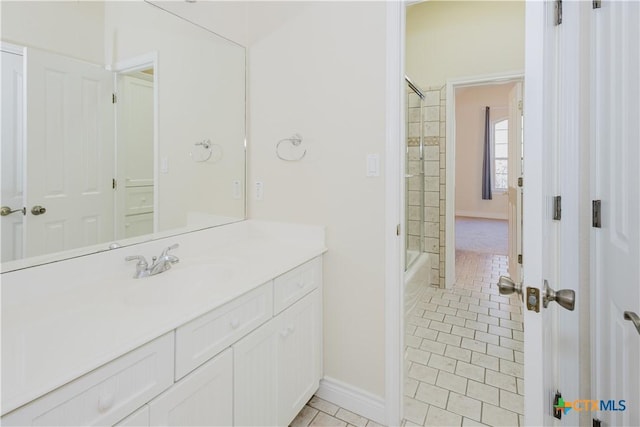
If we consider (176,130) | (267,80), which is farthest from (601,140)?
(176,130)

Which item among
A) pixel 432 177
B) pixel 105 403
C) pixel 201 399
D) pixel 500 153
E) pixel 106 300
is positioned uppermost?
pixel 500 153

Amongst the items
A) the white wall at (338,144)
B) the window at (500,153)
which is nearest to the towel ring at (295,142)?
the white wall at (338,144)

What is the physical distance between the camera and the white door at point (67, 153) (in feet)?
3.80

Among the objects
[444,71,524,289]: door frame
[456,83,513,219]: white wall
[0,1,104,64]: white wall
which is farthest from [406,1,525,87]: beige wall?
[456,83,513,219]: white wall

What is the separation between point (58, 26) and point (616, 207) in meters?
1.91

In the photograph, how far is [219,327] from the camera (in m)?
1.11

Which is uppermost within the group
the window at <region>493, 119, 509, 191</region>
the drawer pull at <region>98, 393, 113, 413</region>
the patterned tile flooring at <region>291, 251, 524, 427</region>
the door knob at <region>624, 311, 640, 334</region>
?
the window at <region>493, 119, 509, 191</region>

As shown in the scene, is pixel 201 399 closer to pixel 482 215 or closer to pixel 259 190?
pixel 259 190

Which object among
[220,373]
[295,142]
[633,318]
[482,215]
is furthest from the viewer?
[482,215]

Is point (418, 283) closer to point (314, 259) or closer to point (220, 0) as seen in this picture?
point (314, 259)

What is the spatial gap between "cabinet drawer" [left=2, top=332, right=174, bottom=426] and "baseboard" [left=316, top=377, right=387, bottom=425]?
3.61 feet

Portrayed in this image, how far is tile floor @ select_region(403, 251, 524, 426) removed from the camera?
1.73 meters

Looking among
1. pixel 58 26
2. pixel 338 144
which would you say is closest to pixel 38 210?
pixel 58 26

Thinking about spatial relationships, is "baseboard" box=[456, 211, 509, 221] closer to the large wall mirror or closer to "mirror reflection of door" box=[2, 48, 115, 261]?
the large wall mirror
